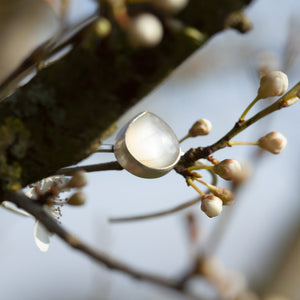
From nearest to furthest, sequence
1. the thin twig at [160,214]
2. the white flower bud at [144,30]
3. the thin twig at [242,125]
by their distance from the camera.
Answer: the white flower bud at [144,30], the thin twig at [242,125], the thin twig at [160,214]

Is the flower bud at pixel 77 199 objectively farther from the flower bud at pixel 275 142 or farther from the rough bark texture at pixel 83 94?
the flower bud at pixel 275 142

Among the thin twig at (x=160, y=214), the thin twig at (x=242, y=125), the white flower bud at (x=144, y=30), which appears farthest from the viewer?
the thin twig at (x=160, y=214)

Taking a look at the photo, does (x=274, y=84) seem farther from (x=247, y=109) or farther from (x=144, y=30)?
(x=144, y=30)

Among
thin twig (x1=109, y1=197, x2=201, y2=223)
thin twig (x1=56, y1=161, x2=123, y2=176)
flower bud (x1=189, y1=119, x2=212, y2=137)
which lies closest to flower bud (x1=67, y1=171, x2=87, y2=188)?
thin twig (x1=56, y1=161, x2=123, y2=176)

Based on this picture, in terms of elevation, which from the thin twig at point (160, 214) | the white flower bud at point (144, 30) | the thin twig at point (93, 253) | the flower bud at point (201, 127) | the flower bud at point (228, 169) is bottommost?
the thin twig at point (160, 214)

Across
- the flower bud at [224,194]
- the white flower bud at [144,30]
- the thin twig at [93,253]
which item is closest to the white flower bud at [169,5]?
the white flower bud at [144,30]

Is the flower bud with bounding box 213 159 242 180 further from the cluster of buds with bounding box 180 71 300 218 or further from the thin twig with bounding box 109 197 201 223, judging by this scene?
the thin twig with bounding box 109 197 201 223

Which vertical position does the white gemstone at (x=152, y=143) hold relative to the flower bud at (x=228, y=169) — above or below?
above
